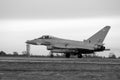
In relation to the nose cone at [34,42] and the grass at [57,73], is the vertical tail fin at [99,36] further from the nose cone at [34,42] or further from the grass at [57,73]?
the grass at [57,73]

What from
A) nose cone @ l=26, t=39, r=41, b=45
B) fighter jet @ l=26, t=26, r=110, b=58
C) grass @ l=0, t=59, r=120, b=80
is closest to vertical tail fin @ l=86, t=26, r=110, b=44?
fighter jet @ l=26, t=26, r=110, b=58

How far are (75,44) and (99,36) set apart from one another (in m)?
4.41

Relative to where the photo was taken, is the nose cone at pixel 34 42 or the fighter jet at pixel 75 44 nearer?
the fighter jet at pixel 75 44

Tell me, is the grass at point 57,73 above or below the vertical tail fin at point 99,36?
below

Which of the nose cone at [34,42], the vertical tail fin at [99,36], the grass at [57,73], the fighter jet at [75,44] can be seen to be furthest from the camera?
the nose cone at [34,42]

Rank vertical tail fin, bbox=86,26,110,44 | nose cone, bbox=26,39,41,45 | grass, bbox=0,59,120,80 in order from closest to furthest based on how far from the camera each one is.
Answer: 1. grass, bbox=0,59,120,80
2. vertical tail fin, bbox=86,26,110,44
3. nose cone, bbox=26,39,41,45

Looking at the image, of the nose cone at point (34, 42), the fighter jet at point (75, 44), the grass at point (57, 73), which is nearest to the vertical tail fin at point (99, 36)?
the fighter jet at point (75, 44)

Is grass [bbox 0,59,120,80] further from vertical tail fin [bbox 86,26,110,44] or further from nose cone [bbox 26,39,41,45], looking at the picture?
nose cone [bbox 26,39,41,45]

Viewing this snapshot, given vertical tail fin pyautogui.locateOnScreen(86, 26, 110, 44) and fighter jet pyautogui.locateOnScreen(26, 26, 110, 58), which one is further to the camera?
vertical tail fin pyautogui.locateOnScreen(86, 26, 110, 44)

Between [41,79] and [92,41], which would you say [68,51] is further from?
[41,79]

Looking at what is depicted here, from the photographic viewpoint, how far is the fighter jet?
5600 centimetres

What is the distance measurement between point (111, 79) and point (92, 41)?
41.1 m

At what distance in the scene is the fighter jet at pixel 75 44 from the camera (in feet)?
184

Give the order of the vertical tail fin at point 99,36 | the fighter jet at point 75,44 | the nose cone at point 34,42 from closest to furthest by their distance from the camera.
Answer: the fighter jet at point 75,44
the vertical tail fin at point 99,36
the nose cone at point 34,42
